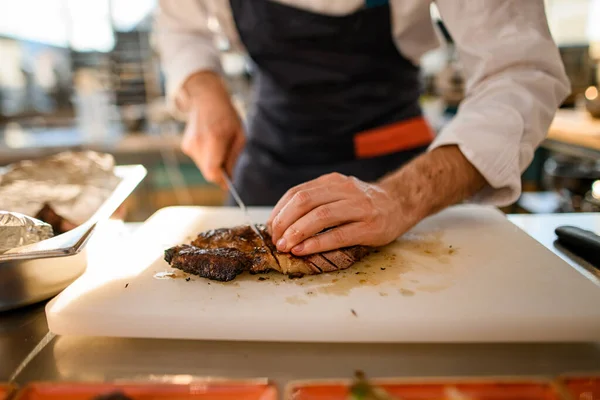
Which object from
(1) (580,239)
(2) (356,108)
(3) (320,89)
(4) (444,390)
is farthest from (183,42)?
(4) (444,390)

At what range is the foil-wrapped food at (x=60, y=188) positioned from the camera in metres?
1.09

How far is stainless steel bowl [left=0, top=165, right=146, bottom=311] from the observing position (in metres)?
0.78

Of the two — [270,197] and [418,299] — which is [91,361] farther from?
[270,197]

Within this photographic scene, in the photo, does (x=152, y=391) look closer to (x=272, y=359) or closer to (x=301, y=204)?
(x=272, y=359)

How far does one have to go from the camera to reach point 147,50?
16.1 ft

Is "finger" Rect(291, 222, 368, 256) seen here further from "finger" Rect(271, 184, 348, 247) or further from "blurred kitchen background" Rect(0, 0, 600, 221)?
"blurred kitchen background" Rect(0, 0, 600, 221)

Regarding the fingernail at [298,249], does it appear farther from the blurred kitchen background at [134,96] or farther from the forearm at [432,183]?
the blurred kitchen background at [134,96]

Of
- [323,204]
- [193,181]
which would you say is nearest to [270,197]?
[323,204]

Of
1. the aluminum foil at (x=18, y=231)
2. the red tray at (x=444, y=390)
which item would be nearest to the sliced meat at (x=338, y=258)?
the red tray at (x=444, y=390)

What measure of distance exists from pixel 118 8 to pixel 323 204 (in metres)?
5.27

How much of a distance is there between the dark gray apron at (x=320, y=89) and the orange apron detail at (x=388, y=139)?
0.06 ft

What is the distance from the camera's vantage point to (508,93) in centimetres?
115

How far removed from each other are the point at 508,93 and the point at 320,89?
69cm

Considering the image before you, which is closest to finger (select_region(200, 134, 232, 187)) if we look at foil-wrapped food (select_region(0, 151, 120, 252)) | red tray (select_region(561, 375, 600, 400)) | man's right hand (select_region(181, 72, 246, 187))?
man's right hand (select_region(181, 72, 246, 187))
